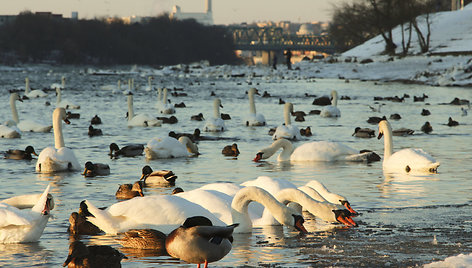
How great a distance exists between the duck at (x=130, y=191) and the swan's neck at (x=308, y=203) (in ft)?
8.61

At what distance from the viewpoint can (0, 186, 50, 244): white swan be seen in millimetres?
8141

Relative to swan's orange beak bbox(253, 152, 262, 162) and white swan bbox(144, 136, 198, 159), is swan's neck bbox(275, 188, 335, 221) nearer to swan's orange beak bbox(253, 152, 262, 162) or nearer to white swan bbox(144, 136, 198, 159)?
swan's orange beak bbox(253, 152, 262, 162)

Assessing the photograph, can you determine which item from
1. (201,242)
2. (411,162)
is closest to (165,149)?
(411,162)

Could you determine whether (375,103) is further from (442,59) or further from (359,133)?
(442,59)

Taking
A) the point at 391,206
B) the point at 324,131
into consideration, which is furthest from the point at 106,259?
the point at 324,131

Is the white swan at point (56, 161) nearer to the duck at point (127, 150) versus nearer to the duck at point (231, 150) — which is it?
the duck at point (127, 150)

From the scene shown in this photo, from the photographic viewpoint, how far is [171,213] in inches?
329

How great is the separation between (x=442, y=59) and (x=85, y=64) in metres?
85.7

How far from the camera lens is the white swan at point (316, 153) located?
639 inches

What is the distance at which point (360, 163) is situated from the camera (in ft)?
53.4

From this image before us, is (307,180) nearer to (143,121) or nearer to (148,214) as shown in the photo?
(148,214)

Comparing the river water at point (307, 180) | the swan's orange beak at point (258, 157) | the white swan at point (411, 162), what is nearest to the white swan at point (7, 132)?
the river water at point (307, 180)

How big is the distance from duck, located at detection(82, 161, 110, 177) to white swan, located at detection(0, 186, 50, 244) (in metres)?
5.44

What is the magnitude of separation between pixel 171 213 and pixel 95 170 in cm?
594
